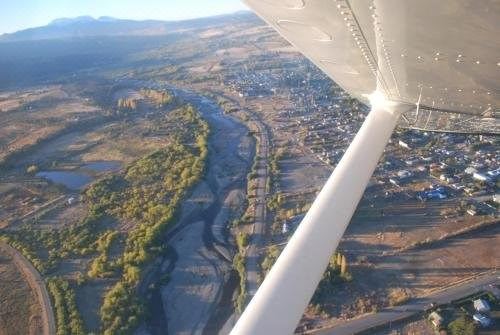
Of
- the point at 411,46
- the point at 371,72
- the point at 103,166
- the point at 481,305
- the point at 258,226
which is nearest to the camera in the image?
the point at 411,46

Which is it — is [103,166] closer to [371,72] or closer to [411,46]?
[371,72]

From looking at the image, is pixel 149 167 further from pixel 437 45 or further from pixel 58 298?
pixel 437 45

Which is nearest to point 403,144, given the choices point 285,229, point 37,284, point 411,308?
Answer: point 285,229

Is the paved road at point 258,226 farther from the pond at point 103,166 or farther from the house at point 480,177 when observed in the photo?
the house at point 480,177

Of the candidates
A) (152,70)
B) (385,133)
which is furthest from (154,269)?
(152,70)

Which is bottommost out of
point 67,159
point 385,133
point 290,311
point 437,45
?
point 67,159

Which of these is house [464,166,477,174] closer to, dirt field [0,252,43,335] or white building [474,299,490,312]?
white building [474,299,490,312]
